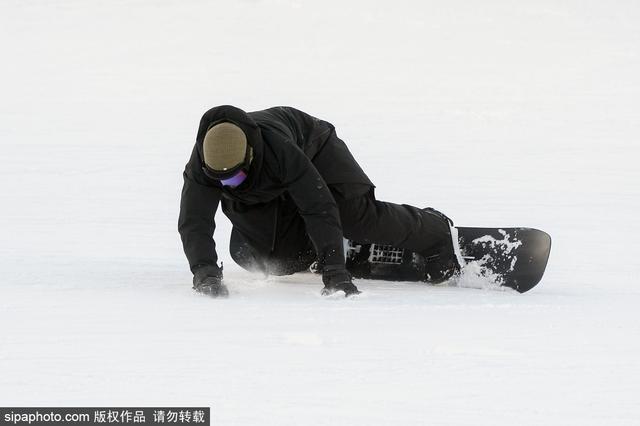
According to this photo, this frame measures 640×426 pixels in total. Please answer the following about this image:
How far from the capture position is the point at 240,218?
13.8 feet

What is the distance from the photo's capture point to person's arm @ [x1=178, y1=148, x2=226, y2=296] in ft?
12.6

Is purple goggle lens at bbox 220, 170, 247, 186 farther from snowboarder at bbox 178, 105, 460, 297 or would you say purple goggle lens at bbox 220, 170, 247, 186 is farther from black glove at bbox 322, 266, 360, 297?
black glove at bbox 322, 266, 360, 297

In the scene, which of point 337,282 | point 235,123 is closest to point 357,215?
point 337,282

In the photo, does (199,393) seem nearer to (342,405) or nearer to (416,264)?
(342,405)

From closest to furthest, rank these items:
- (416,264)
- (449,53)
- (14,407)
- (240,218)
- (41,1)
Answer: (14,407) < (240,218) < (416,264) < (449,53) < (41,1)

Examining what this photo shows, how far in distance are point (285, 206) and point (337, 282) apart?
55 centimetres

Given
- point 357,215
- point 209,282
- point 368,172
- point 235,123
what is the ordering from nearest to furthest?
point 235,123 < point 209,282 < point 357,215 < point 368,172

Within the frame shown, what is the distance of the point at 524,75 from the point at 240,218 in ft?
28.0

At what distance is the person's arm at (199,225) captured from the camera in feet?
12.6

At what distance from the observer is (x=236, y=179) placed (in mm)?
3676

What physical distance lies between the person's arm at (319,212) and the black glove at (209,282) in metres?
0.42

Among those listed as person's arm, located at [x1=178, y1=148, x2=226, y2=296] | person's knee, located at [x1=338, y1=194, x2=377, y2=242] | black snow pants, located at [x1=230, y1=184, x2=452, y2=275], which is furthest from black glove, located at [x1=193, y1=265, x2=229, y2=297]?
person's knee, located at [x1=338, y1=194, x2=377, y2=242]

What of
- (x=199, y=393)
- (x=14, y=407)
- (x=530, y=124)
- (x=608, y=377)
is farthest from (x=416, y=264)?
(x=530, y=124)

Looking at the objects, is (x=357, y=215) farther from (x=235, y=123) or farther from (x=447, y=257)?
(x=235, y=123)
